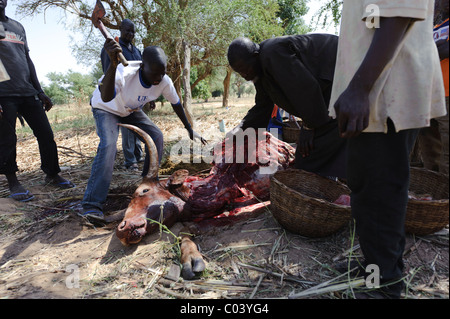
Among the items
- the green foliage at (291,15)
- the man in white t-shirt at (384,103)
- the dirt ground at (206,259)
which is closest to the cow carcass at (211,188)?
the dirt ground at (206,259)

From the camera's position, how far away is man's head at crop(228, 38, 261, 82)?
262 cm

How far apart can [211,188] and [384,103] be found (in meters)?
1.87

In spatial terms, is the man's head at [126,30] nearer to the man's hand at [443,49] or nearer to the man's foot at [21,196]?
the man's foot at [21,196]

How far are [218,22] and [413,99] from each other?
29.9 feet

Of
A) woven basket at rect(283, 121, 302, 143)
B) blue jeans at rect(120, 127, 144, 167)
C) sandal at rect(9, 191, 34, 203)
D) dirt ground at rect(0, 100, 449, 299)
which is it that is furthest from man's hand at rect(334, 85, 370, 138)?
blue jeans at rect(120, 127, 144, 167)

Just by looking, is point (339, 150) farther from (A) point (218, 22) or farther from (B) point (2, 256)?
(A) point (218, 22)

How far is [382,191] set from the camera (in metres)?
1.38

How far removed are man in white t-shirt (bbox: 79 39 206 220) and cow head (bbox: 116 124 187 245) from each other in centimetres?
49

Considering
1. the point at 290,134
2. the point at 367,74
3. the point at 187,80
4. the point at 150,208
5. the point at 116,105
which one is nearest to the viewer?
the point at 367,74

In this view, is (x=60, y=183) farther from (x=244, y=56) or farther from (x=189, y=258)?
(x=244, y=56)

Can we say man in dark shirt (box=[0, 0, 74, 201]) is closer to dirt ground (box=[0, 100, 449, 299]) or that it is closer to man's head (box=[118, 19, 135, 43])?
dirt ground (box=[0, 100, 449, 299])

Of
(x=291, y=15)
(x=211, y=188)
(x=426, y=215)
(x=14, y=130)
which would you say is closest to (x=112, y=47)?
(x=211, y=188)

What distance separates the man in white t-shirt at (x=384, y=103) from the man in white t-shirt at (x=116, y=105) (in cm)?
221
